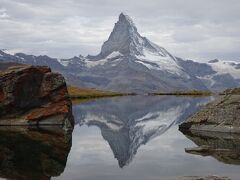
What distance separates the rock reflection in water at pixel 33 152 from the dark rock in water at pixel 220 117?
18311 mm

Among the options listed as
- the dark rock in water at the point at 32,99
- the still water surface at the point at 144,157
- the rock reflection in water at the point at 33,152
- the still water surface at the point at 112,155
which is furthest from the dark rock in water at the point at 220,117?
the dark rock in water at the point at 32,99

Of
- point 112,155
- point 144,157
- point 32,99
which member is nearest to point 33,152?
point 112,155

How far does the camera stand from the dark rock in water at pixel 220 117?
62731mm

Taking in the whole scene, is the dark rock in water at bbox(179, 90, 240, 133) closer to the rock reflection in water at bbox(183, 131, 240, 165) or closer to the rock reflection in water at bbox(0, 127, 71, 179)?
the rock reflection in water at bbox(183, 131, 240, 165)

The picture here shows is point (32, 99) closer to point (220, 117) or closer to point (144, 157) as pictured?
point (220, 117)

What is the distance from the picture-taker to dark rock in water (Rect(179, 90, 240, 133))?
6273 centimetres

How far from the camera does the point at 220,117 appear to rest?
64.6m

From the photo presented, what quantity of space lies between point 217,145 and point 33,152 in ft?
62.1

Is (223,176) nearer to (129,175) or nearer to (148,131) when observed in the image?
(129,175)

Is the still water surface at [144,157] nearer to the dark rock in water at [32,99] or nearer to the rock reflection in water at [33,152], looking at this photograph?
the rock reflection in water at [33,152]

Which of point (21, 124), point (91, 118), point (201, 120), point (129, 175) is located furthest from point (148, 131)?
point (129, 175)

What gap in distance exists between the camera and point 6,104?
7344 cm

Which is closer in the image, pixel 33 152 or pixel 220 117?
pixel 33 152

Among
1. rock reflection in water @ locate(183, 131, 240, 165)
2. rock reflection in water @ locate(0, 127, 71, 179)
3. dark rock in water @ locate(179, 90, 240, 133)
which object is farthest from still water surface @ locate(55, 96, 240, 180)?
dark rock in water @ locate(179, 90, 240, 133)
